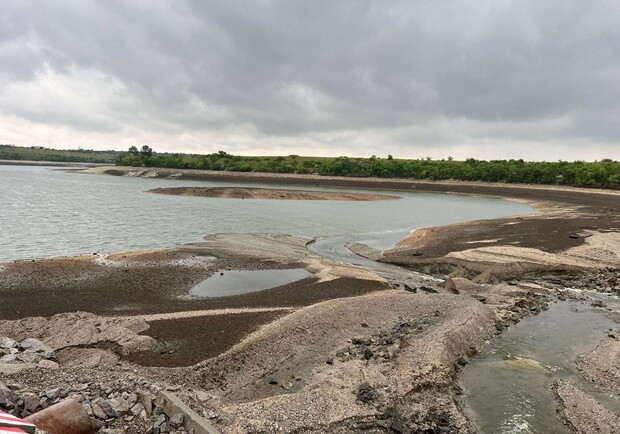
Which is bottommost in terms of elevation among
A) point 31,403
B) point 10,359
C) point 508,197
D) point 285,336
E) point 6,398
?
point 285,336

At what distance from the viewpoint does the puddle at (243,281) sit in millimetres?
21859

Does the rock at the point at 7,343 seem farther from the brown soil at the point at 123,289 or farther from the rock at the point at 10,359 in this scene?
the brown soil at the point at 123,289

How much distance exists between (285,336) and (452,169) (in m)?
138


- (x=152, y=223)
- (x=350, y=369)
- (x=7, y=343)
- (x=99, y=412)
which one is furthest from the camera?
(x=152, y=223)

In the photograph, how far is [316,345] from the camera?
47.3 ft

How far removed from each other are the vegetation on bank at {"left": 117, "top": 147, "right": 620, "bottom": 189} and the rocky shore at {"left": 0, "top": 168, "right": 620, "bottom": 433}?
92.2m

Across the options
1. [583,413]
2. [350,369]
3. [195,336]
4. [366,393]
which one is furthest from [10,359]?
[583,413]

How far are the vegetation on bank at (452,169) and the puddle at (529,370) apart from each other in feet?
326

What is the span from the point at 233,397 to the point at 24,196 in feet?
229

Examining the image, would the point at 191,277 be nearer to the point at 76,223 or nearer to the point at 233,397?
the point at 233,397

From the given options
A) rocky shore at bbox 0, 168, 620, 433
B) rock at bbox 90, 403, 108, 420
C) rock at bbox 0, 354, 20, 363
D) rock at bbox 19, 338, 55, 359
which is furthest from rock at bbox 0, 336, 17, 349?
rock at bbox 90, 403, 108, 420

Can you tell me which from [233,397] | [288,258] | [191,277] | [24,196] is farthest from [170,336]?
[24,196]

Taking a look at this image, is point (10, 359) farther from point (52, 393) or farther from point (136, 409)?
point (136, 409)

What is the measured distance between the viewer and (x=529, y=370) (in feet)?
42.6
